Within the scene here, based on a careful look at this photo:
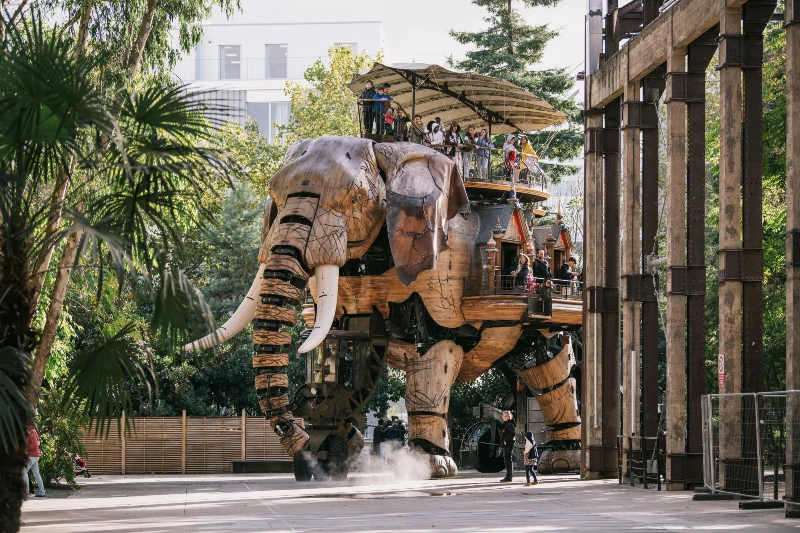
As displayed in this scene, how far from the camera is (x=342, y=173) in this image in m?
23.6

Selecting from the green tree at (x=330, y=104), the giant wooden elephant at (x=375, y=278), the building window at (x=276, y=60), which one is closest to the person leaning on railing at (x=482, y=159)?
the giant wooden elephant at (x=375, y=278)

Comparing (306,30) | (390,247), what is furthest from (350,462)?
(306,30)

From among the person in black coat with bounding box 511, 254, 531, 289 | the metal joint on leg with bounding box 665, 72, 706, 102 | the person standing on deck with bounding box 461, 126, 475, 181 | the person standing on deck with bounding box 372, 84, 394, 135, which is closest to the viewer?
the metal joint on leg with bounding box 665, 72, 706, 102

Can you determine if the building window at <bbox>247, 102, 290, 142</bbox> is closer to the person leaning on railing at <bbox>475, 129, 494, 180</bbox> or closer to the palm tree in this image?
the person leaning on railing at <bbox>475, 129, 494, 180</bbox>

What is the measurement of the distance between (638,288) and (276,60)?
6272 centimetres

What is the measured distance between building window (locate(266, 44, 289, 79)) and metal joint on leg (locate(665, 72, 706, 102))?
63808mm

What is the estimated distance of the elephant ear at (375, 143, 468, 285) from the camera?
24109 millimetres

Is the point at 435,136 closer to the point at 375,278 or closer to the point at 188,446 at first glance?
the point at 375,278

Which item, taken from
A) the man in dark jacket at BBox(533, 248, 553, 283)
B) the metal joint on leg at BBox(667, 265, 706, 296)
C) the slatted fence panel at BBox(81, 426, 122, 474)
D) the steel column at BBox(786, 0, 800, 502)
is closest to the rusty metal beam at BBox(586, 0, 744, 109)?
the steel column at BBox(786, 0, 800, 502)

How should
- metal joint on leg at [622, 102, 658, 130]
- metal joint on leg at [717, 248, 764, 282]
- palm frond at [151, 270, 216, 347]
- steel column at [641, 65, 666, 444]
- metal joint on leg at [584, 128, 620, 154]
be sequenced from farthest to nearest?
metal joint on leg at [584, 128, 620, 154] → metal joint on leg at [622, 102, 658, 130] → steel column at [641, 65, 666, 444] → metal joint on leg at [717, 248, 764, 282] → palm frond at [151, 270, 216, 347]

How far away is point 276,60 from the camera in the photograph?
83.8 metres

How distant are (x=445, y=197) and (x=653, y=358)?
475 cm

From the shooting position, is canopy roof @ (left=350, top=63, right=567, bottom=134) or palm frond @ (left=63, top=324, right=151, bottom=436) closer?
palm frond @ (left=63, top=324, right=151, bottom=436)

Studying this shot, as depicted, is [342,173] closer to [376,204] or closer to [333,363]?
[376,204]
